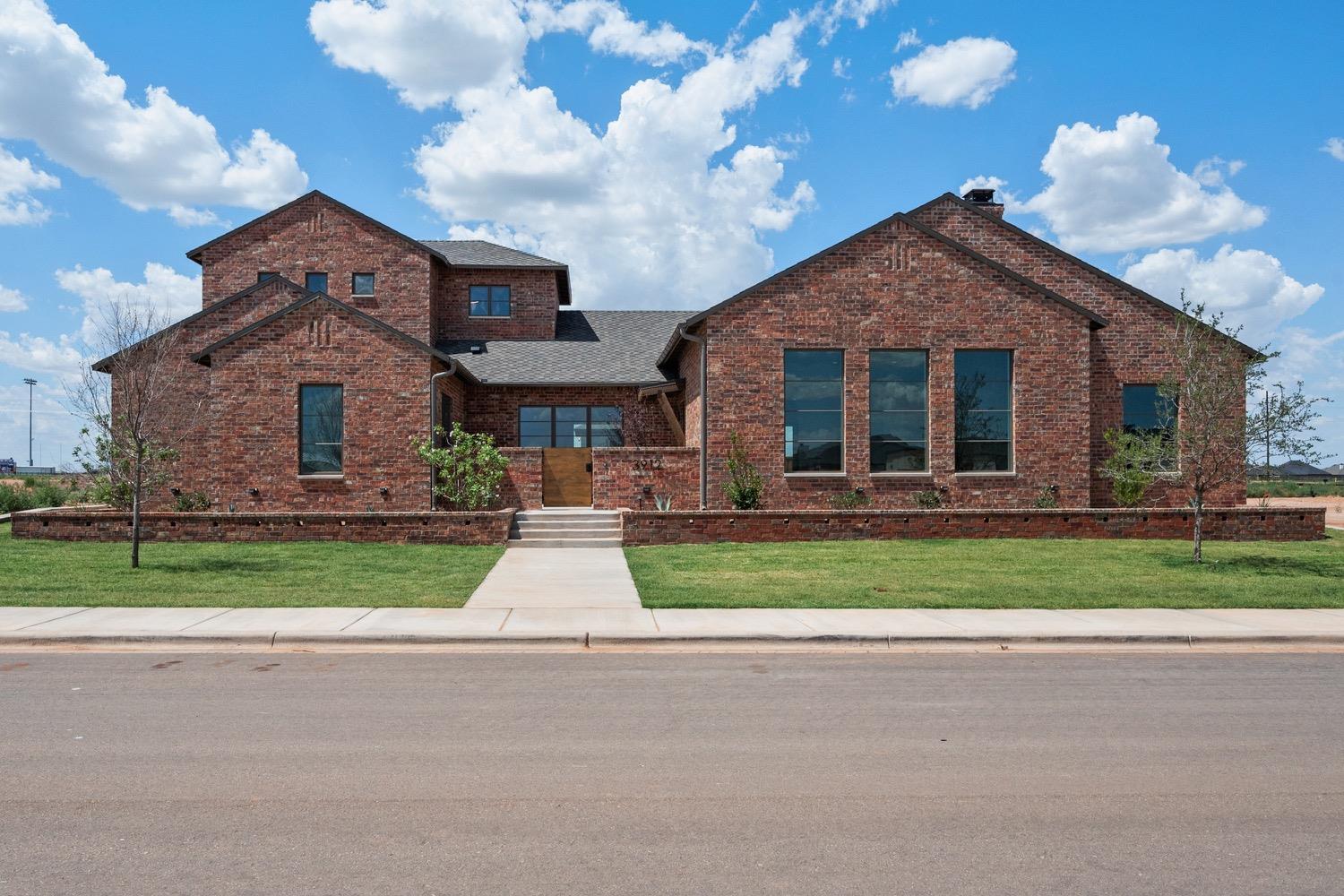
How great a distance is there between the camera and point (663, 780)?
5.55 metres

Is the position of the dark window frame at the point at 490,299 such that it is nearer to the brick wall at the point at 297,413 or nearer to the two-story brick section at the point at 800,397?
the two-story brick section at the point at 800,397

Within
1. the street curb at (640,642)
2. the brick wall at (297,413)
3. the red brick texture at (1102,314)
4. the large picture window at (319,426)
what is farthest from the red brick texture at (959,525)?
the street curb at (640,642)

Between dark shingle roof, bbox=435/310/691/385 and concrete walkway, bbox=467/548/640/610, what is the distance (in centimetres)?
747

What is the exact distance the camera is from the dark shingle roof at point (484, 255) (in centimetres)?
2839

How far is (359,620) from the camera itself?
1055cm

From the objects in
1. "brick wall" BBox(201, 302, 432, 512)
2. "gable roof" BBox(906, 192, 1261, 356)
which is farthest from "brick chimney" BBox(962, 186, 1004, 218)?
"brick wall" BBox(201, 302, 432, 512)

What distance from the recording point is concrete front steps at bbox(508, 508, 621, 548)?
731 inches

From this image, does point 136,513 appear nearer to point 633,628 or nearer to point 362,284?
point 633,628

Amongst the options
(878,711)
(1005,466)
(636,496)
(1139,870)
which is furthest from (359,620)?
(1005,466)

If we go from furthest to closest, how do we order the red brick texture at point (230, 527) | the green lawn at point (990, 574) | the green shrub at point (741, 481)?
the green shrub at point (741, 481), the red brick texture at point (230, 527), the green lawn at point (990, 574)

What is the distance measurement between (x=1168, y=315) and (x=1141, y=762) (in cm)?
2038

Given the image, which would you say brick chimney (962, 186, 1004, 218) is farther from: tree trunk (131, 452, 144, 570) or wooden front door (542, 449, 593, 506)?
tree trunk (131, 452, 144, 570)

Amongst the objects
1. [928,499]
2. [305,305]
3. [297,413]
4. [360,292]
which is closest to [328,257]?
[360,292]

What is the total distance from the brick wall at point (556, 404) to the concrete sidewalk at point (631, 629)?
13.3 metres
